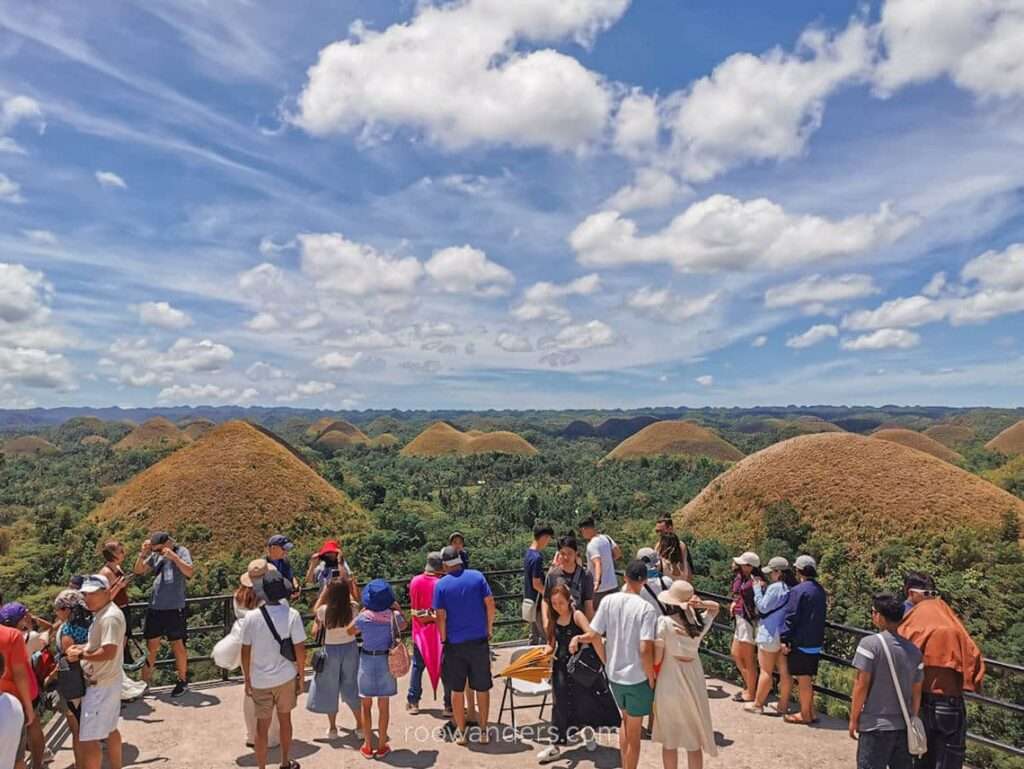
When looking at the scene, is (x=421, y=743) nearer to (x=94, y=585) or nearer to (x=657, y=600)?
(x=657, y=600)

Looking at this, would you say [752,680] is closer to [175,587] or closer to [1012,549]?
[175,587]

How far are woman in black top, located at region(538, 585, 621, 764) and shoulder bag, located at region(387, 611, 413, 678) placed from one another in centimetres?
129

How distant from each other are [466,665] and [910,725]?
11.3 feet

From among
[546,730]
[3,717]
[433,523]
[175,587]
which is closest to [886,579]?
[433,523]

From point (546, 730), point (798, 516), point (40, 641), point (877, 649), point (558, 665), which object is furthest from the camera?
point (798, 516)

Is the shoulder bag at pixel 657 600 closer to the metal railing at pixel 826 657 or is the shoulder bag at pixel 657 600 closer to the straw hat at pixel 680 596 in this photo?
the straw hat at pixel 680 596

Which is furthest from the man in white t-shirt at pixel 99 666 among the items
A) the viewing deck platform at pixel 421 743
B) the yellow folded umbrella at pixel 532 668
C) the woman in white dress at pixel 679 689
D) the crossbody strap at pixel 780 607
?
the crossbody strap at pixel 780 607

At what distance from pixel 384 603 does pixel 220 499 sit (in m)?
33.3

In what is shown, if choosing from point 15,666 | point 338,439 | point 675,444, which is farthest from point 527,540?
point 338,439

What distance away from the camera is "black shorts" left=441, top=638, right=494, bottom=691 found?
19.3ft

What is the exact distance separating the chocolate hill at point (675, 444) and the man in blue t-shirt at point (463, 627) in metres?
98.4

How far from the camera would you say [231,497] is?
1406 inches

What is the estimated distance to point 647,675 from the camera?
479 centimetres

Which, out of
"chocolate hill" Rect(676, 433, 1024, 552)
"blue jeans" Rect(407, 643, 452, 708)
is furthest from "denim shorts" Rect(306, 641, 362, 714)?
"chocolate hill" Rect(676, 433, 1024, 552)
